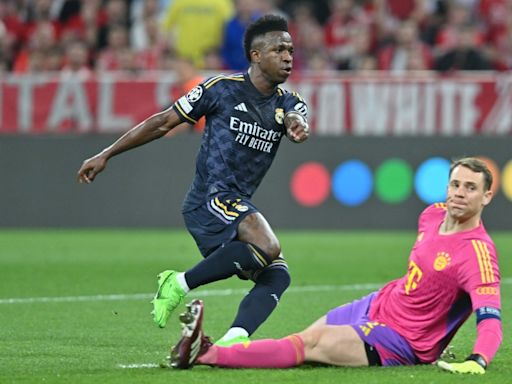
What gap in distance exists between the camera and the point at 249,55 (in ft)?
25.9

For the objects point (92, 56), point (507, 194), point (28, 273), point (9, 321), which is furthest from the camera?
point (92, 56)

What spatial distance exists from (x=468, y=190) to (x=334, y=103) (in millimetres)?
10237

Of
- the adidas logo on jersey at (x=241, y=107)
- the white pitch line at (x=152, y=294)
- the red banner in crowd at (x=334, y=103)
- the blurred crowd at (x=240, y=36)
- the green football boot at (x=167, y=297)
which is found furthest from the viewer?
the blurred crowd at (x=240, y=36)

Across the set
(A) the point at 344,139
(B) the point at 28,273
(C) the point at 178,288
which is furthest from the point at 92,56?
(C) the point at 178,288

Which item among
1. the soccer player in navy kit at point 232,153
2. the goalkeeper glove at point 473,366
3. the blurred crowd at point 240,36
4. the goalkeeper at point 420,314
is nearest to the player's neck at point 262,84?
the soccer player in navy kit at point 232,153

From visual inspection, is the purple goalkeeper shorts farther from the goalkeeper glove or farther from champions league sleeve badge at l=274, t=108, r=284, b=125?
champions league sleeve badge at l=274, t=108, r=284, b=125

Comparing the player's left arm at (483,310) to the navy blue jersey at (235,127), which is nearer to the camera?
the player's left arm at (483,310)

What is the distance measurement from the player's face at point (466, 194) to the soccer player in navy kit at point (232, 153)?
111 centimetres

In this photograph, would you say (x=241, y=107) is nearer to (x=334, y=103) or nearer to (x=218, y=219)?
(x=218, y=219)

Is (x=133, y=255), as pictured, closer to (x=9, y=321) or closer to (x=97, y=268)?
(x=97, y=268)

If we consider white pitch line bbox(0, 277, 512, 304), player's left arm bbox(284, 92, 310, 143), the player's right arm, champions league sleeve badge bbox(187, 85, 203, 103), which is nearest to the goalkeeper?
player's left arm bbox(284, 92, 310, 143)

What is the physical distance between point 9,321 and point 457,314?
3600 millimetres

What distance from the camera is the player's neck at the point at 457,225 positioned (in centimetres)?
680

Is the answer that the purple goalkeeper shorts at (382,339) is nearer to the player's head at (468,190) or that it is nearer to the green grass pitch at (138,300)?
the green grass pitch at (138,300)
